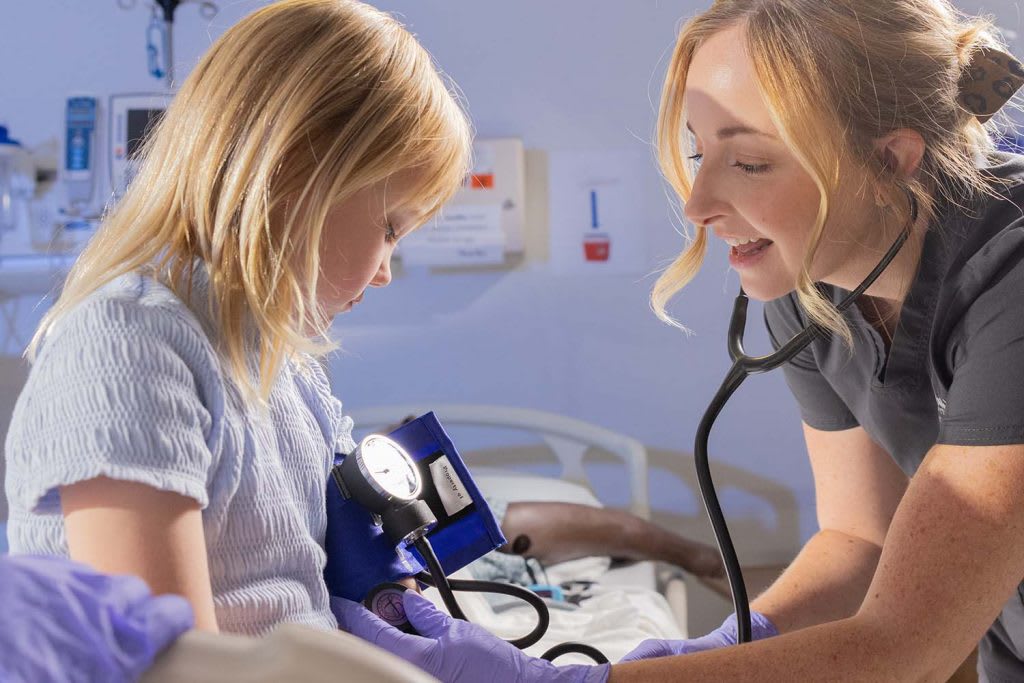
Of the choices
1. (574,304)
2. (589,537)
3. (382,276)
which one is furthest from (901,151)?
(574,304)

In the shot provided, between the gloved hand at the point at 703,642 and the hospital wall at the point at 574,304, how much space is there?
160cm

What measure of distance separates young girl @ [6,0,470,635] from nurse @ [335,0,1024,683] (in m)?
0.20

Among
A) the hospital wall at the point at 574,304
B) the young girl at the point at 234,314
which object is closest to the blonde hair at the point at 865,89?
the young girl at the point at 234,314

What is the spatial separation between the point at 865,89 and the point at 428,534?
28.5 inches

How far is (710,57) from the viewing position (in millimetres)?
1298

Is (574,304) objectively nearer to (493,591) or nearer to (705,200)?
(705,200)

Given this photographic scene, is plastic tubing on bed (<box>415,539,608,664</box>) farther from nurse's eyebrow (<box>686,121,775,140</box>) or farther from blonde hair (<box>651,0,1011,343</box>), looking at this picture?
nurse's eyebrow (<box>686,121,775,140</box>)

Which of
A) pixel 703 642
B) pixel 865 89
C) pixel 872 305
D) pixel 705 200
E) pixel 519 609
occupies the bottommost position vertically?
pixel 519 609

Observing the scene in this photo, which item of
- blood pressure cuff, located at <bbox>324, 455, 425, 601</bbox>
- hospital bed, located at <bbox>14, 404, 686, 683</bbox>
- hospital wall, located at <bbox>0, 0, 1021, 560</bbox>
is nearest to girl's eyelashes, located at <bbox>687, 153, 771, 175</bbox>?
blood pressure cuff, located at <bbox>324, 455, 425, 601</bbox>

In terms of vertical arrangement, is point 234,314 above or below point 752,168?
below

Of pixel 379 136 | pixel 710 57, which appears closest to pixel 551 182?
pixel 710 57

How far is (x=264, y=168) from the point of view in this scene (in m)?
0.97

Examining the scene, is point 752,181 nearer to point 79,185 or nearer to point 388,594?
point 388,594

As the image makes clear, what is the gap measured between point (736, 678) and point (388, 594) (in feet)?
1.20
